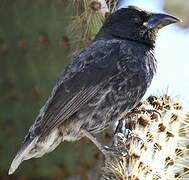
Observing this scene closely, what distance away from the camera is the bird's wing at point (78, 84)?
347 centimetres

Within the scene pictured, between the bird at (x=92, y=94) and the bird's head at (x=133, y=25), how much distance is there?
0.27ft

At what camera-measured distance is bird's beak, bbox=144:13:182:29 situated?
3656 mm

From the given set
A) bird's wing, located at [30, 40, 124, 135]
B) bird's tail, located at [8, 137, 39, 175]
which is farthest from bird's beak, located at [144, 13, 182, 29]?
bird's tail, located at [8, 137, 39, 175]

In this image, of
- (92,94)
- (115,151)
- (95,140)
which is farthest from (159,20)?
(115,151)

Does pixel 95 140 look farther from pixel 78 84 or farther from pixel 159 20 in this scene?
pixel 159 20

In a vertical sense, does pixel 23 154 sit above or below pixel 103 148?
below

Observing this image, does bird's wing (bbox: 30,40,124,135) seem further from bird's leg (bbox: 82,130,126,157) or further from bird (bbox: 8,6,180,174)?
bird's leg (bbox: 82,130,126,157)

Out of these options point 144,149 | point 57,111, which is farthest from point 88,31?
point 144,149

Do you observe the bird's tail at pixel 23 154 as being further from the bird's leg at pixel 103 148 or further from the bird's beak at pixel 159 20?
the bird's beak at pixel 159 20

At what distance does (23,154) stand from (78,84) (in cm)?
52

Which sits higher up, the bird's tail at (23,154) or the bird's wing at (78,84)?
the bird's wing at (78,84)

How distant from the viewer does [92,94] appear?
354 cm

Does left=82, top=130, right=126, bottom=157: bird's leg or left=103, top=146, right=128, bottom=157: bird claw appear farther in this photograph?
left=82, top=130, right=126, bottom=157: bird's leg

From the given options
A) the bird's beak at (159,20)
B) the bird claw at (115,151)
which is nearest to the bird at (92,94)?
the bird's beak at (159,20)
